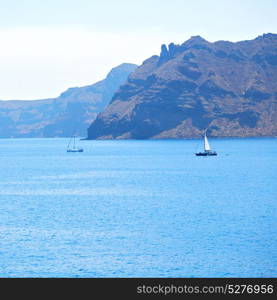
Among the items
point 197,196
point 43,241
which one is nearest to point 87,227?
point 43,241

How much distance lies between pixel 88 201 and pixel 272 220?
40972mm

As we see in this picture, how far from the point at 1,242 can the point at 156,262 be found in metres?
21.9

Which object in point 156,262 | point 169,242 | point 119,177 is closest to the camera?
point 156,262

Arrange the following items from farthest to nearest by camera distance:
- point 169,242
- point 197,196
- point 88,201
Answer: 1. point 197,196
2. point 88,201
3. point 169,242

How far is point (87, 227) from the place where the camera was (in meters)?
79.6

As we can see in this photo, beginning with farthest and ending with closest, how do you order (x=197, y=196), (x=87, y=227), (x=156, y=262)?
(x=197, y=196) < (x=87, y=227) < (x=156, y=262)

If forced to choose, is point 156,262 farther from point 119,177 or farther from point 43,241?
point 119,177
